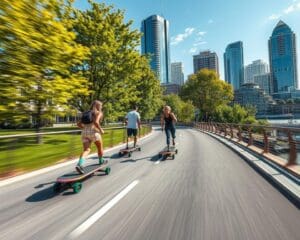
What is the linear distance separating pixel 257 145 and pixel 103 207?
34.1 feet

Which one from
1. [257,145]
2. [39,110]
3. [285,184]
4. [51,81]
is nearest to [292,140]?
[285,184]

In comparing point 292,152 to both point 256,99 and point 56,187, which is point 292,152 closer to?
point 56,187

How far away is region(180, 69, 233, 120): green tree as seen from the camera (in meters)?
73.9

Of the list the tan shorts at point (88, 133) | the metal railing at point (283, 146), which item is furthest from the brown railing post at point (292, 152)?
the tan shorts at point (88, 133)

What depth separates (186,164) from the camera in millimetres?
9570

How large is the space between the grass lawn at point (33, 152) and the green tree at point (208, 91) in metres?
63.4

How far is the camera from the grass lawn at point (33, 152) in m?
8.07

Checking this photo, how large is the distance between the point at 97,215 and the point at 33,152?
761 cm

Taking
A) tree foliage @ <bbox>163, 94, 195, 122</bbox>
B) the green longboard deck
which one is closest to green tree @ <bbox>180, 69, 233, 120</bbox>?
tree foliage @ <bbox>163, 94, 195, 122</bbox>

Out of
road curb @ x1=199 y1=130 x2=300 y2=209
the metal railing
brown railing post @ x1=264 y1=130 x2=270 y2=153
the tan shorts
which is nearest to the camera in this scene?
road curb @ x1=199 y1=130 x2=300 y2=209

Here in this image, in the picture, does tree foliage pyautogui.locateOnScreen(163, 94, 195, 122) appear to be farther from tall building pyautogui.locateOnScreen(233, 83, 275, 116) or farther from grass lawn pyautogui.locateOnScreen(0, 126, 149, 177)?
tall building pyautogui.locateOnScreen(233, 83, 275, 116)

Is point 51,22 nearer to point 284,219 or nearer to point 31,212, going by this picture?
point 31,212

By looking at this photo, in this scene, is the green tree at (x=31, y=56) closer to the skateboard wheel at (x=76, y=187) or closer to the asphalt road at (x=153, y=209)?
the asphalt road at (x=153, y=209)

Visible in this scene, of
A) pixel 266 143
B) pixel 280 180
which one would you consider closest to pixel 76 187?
pixel 280 180
